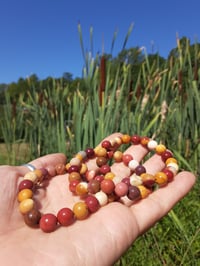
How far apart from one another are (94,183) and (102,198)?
116 mm

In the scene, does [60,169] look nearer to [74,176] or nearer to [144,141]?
[74,176]

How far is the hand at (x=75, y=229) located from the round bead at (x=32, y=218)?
2 centimetres

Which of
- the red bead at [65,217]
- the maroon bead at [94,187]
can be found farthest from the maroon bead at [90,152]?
the red bead at [65,217]

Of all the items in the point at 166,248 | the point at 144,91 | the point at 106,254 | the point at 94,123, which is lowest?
the point at 166,248

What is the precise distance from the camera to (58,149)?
181 centimetres

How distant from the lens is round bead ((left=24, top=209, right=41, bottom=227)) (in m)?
0.99

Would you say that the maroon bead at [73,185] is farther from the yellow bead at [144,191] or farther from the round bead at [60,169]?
the yellow bead at [144,191]

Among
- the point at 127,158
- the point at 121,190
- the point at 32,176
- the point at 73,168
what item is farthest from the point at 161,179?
the point at 32,176

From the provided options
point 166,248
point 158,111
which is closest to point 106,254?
point 166,248

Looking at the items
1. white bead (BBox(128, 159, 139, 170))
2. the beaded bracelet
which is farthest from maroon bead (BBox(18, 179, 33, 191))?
white bead (BBox(128, 159, 139, 170))

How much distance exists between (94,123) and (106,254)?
34.4 inches

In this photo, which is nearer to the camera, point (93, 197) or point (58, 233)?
point (58, 233)

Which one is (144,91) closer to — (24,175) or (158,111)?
(158,111)

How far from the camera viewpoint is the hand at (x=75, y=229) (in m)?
0.82
